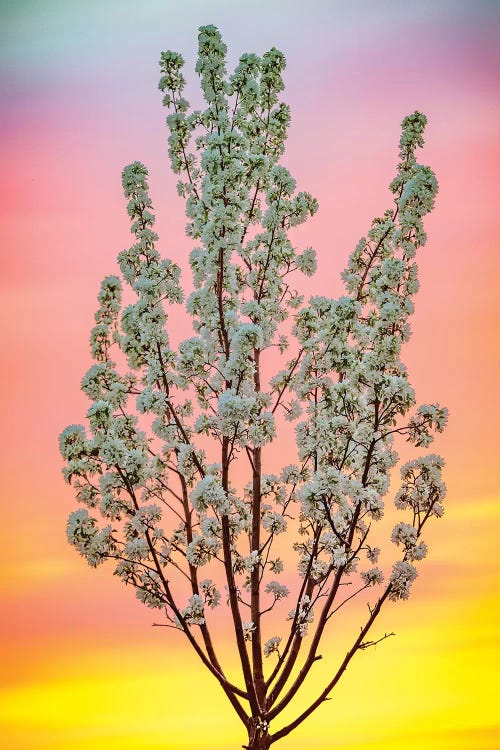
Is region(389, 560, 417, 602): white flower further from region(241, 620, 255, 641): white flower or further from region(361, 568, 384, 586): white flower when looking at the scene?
region(241, 620, 255, 641): white flower

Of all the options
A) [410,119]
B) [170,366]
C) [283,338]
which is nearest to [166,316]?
[170,366]

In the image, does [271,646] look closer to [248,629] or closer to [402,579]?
[248,629]

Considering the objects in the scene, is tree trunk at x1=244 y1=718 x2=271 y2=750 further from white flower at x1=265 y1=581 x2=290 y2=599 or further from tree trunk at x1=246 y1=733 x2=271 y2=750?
white flower at x1=265 y1=581 x2=290 y2=599

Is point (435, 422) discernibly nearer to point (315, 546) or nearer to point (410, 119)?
point (315, 546)

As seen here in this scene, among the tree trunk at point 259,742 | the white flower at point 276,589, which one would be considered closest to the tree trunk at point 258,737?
the tree trunk at point 259,742

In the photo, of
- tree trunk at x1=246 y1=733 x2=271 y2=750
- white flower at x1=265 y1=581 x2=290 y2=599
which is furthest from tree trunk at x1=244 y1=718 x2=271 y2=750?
white flower at x1=265 y1=581 x2=290 y2=599

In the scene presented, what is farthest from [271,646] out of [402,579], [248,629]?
[402,579]

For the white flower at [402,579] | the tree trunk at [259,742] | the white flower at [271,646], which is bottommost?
the tree trunk at [259,742]

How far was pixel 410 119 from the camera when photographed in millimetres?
11805

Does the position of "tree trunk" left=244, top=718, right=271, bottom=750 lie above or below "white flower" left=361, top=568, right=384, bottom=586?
below

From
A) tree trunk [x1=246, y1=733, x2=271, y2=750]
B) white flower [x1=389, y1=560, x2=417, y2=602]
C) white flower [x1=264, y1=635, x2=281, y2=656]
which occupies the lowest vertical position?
tree trunk [x1=246, y1=733, x2=271, y2=750]

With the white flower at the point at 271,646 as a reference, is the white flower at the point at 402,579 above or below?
above

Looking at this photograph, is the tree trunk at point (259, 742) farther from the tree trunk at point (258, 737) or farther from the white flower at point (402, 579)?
the white flower at point (402, 579)

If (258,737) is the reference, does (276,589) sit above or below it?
above
